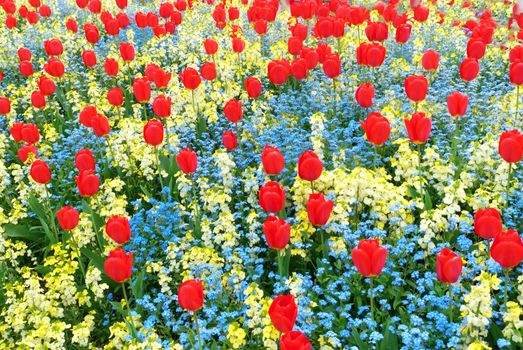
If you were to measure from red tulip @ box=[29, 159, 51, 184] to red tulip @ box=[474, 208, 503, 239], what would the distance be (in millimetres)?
3258

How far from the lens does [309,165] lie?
4.50 meters

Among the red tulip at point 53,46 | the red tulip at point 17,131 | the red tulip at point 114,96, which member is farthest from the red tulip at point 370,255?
the red tulip at point 53,46

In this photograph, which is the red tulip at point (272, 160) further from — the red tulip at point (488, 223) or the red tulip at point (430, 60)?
the red tulip at point (430, 60)

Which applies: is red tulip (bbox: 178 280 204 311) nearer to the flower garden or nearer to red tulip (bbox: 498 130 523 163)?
the flower garden

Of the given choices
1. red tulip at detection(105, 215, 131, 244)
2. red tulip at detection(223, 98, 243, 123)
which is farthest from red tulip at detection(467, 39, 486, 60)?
red tulip at detection(105, 215, 131, 244)

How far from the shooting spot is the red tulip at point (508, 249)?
3.51m

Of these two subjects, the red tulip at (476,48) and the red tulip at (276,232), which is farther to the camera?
the red tulip at (476,48)

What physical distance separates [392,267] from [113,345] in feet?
6.37

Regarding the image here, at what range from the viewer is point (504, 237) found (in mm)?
3533

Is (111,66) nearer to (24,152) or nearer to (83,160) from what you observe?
(24,152)

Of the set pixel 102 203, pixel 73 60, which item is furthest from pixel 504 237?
pixel 73 60

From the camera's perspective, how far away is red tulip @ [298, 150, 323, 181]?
4.49 meters

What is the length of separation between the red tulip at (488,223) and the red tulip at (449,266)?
37cm

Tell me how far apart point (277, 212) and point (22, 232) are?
2550 millimetres
